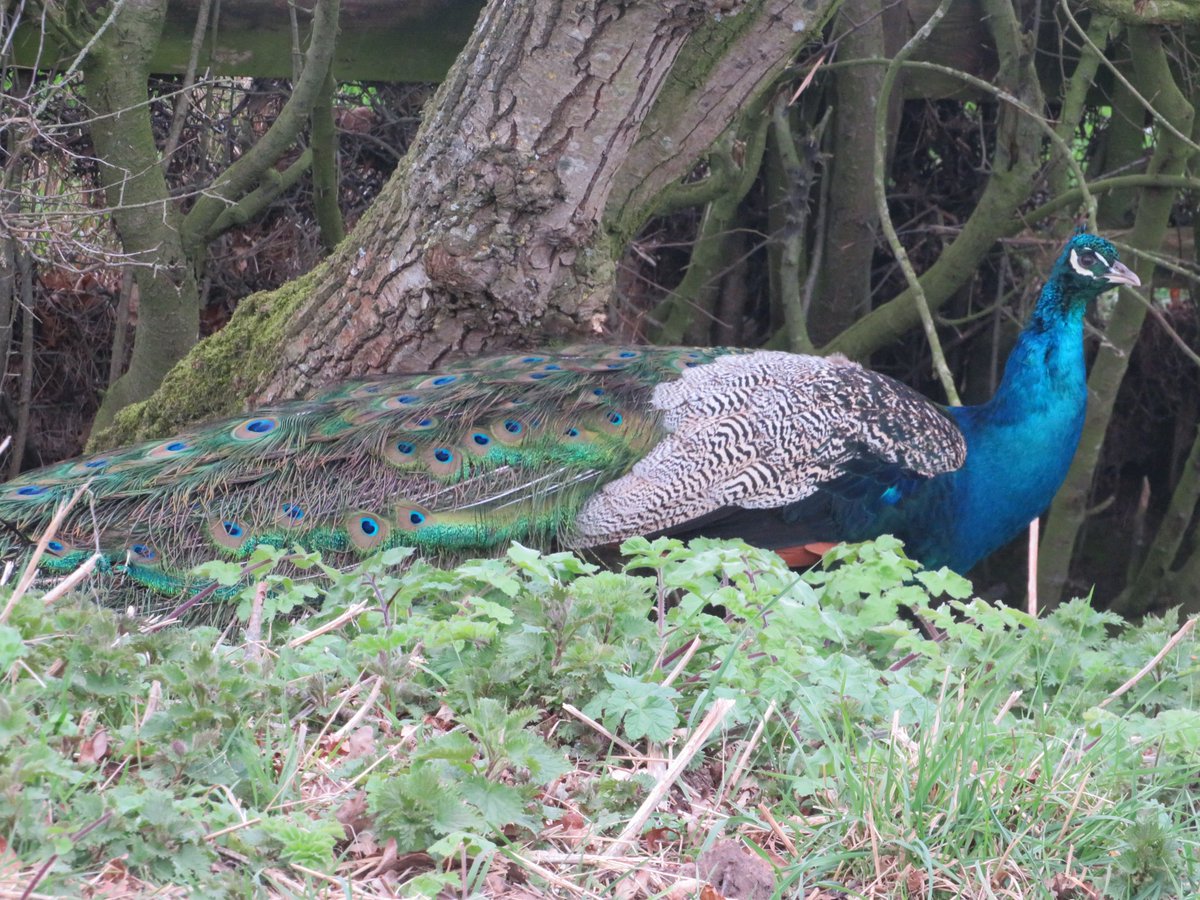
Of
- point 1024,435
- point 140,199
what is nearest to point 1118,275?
point 1024,435

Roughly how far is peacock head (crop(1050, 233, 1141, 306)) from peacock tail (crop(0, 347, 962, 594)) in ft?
2.19

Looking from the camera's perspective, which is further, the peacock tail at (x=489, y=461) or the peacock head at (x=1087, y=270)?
the peacock head at (x=1087, y=270)

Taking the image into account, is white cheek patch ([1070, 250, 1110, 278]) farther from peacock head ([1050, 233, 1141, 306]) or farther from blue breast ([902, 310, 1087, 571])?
blue breast ([902, 310, 1087, 571])

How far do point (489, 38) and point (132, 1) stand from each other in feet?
3.47

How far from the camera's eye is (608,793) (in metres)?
1.85

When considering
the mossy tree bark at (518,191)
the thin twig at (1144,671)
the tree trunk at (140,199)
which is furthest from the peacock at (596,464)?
the thin twig at (1144,671)

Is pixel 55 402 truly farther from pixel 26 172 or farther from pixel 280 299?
pixel 280 299

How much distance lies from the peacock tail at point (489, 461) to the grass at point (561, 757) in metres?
0.92

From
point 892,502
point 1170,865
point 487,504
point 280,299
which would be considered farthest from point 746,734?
point 280,299

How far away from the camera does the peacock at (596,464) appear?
314cm

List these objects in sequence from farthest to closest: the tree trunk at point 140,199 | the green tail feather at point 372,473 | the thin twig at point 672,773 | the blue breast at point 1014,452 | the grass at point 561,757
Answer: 1. the blue breast at point 1014,452
2. the tree trunk at point 140,199
3. the green tail feather at point 372,473
4. the thin twig at point 672,773
5. the grass at point 561,757

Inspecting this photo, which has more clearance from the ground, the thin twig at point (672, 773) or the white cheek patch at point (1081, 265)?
the white cheek patch at point (1081, 265)

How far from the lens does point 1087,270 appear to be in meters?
4.05

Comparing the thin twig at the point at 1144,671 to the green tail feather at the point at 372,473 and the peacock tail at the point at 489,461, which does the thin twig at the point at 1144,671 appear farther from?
the green tail feather at the point at 372,473
